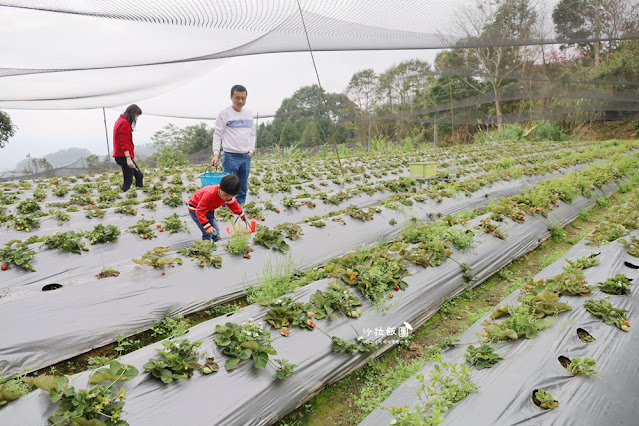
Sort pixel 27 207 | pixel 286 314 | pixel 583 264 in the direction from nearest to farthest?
pixel 286 314 < pixel 583 264 < pixel 27 207

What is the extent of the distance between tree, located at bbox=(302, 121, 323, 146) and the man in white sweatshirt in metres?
27.3

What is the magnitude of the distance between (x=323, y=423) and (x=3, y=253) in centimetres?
312

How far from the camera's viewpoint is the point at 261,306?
98.5 inches

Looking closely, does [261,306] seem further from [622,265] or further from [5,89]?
[5,89]

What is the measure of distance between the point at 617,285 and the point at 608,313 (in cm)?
39

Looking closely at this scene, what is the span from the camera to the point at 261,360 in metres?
1.96

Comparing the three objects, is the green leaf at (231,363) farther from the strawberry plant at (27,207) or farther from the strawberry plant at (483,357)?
the strawberry plant at (27,207)

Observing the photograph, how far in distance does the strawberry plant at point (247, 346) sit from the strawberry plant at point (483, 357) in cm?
99

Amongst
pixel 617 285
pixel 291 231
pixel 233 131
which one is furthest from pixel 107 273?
pixel 617 285

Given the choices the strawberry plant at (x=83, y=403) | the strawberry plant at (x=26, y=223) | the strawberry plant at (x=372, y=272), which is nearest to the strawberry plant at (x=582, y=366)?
the strawberry plant at (x=372, y=272)

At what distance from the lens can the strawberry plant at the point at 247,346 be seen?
1955 mm

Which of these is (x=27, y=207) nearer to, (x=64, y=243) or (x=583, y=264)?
(x=64, y=243)

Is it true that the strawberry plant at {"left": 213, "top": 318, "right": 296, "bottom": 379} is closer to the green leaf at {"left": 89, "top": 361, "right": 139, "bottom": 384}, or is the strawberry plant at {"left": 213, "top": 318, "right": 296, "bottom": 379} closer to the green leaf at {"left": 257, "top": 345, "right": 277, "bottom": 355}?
the green leaf at {"left": 257, "top": 345, "right": 277, "bottom": 355}

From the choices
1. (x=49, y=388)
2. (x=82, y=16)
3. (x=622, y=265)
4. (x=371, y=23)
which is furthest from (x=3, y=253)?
(x=371, y=23)
